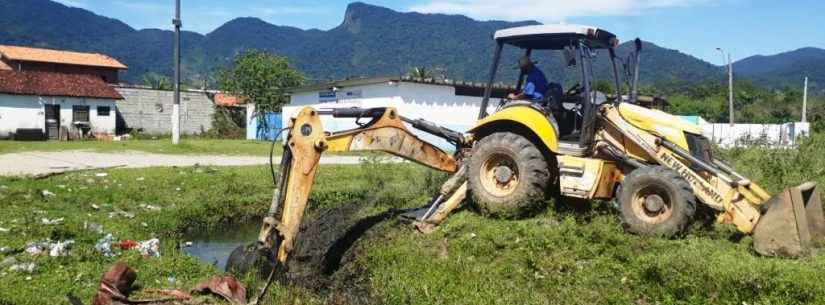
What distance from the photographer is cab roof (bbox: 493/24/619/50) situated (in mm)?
8438

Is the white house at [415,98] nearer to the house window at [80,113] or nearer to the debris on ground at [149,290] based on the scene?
the house window at [80,113]

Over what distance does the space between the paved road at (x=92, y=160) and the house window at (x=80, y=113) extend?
46.2ft

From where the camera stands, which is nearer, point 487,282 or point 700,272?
point 700,272

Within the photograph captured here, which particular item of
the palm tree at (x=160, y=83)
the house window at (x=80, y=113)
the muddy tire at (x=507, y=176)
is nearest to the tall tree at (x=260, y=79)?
the palm tree at (x=160, y=83)

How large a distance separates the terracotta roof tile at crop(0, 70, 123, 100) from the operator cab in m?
31.1

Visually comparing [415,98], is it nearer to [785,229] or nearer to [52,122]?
[52,122]

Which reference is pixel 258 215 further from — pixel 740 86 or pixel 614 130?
pixel 740 86

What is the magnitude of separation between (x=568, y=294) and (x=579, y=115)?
3.20m

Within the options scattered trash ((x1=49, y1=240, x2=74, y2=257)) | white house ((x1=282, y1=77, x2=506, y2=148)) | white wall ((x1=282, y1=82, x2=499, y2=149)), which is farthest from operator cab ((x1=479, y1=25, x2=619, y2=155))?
white wall ((x1=282, y1=82, x2=499, y2=149))

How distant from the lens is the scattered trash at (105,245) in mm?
7426

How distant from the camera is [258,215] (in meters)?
11.8

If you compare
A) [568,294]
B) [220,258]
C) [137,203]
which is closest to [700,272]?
[568,294]

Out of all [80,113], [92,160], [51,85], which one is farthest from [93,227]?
[51,85]

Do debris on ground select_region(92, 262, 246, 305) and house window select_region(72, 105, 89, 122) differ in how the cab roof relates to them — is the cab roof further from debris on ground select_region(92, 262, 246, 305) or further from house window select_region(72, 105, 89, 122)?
house window select_region(72, 105, 89, 122)
